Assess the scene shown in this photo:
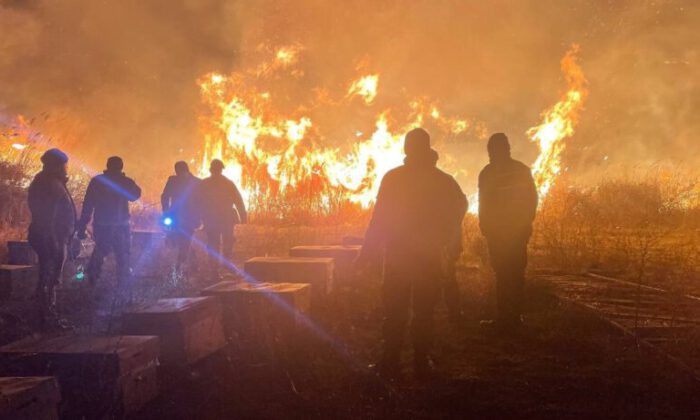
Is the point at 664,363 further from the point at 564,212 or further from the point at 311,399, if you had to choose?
the point at 564,212

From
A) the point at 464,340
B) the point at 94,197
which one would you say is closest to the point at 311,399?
the point at 464,340

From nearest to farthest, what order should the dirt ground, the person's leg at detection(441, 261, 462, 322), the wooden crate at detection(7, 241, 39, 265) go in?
the dirt ground, the person's leg at detection(441, 261, 462, 322), the wooden crate at detection(7, 241, 39, 265)

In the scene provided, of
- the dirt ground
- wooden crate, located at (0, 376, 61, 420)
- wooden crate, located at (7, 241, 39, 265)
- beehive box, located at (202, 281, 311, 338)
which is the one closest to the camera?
wooden crate, located at (0, 376, 61, 420)

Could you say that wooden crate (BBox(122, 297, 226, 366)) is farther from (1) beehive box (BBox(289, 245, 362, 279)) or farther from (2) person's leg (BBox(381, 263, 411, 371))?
(1) beehive box (BBox(289, 245, 362, 279))

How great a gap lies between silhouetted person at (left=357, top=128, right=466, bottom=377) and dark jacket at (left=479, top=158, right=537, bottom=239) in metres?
1.44

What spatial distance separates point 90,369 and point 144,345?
0.44m

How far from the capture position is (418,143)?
4754mm

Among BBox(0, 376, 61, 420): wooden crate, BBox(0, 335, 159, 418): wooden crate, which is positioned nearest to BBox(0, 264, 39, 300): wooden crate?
BBox(0, 335, 159, 418): wooden crate

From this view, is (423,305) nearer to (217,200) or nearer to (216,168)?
(217,200)

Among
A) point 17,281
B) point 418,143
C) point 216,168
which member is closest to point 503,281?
point 418,143

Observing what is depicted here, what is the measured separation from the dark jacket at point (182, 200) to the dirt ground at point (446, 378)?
3407 mm

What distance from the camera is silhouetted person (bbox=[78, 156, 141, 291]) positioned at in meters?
7.64

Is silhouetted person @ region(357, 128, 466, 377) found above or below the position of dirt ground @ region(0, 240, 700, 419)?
above

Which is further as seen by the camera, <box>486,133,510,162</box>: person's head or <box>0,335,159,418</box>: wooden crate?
<box>486,133,510,162</box>: person's head
